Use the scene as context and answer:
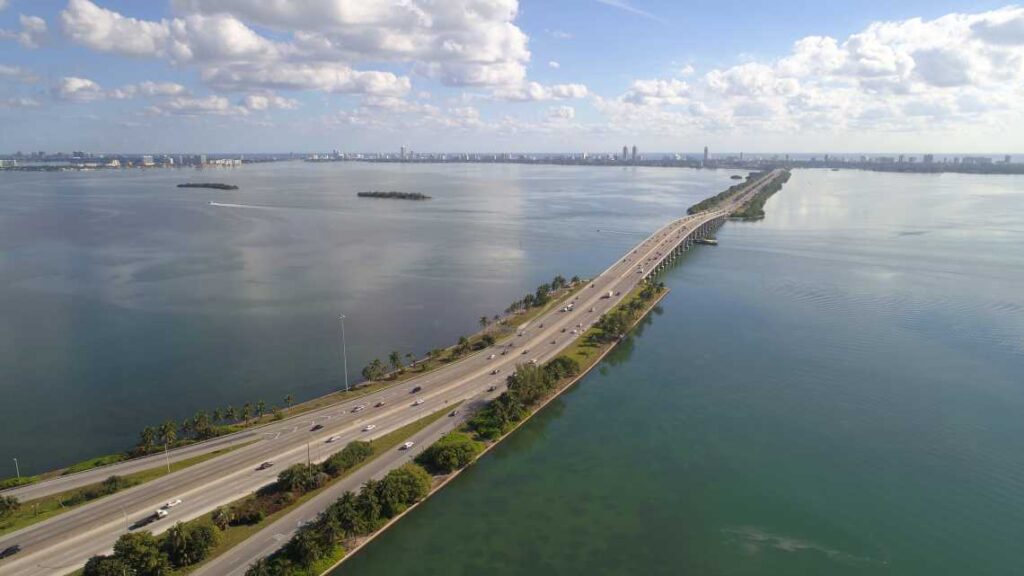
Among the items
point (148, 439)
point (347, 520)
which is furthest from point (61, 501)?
point (347, 520)

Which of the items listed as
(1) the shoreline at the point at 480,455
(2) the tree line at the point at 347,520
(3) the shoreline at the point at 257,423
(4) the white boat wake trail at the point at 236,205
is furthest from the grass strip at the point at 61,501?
(4) the white boat wake trail at the point at 236,205

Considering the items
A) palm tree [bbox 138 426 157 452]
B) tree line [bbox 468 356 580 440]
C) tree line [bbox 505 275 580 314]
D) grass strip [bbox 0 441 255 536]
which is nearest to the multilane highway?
grass strip [bbox 0 441 255 536]

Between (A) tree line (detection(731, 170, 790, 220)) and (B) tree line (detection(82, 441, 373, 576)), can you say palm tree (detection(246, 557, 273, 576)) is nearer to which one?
(B) tree line (detection(82, 441, 373, 576))

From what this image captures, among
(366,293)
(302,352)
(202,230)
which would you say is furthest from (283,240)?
(302,352)

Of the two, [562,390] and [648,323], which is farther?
[648,323]

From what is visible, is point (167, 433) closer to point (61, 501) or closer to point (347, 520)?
point (61, 501)

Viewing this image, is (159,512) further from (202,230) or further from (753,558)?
(202,230)
